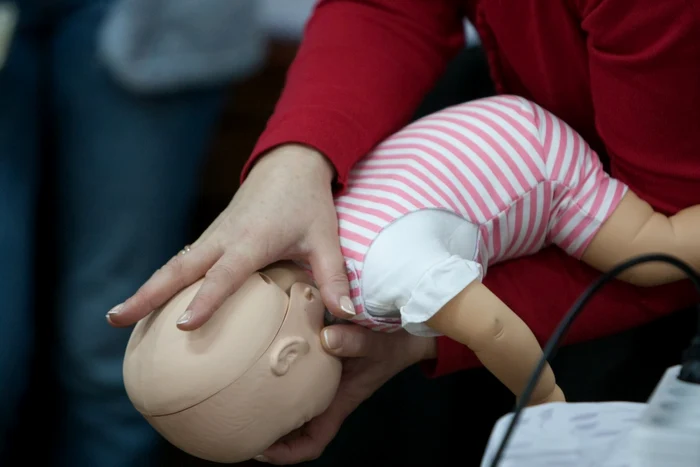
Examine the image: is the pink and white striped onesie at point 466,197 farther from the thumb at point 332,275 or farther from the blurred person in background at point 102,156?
the blurred person in background at point 102,156

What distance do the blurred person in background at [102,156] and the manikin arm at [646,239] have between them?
753 mm

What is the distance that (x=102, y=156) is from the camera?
1.24 m

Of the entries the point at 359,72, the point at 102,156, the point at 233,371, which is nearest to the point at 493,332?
the point at 233,371

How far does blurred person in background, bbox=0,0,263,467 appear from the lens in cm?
120

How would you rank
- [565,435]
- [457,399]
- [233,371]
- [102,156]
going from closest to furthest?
[565,435]
[233,371]
[457,399]
[102,156]

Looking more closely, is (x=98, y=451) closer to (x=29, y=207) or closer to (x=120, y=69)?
(x=29, y=207)

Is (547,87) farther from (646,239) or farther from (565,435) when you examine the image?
(565,435)

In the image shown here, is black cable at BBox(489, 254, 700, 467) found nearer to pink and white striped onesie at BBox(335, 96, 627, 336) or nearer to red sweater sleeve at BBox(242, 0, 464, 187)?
pink and white striped onesie at BBox(335, 96, 627, 336)

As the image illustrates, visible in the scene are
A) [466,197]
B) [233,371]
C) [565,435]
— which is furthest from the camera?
[466,197]

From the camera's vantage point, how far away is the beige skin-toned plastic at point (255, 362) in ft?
1.98

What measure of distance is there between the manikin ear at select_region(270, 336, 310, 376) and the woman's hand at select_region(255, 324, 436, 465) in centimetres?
6

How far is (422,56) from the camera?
0.86 meters

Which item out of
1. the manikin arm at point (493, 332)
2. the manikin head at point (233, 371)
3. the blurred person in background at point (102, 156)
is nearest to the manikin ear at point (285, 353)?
the manikin head at point (233, 371)

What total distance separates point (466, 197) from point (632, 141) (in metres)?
0.15
